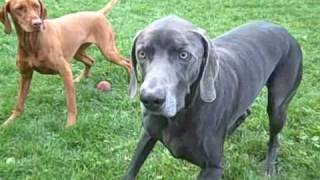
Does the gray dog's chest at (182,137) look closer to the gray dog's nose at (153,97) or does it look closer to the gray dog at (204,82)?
the gray dog at (204,82)

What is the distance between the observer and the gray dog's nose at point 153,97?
8.64ft

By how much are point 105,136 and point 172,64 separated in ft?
6.45

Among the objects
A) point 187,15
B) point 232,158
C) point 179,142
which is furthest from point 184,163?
point 187,15

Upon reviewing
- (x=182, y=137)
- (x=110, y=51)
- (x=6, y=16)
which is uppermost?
(x=182, y=137)

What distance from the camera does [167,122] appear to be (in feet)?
10.4

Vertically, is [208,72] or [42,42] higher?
[208,72]

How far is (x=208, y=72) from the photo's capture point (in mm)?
2967

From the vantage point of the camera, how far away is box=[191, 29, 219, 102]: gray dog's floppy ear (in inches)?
116

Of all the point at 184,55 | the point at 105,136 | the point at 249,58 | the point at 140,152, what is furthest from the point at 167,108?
the point at 105,136

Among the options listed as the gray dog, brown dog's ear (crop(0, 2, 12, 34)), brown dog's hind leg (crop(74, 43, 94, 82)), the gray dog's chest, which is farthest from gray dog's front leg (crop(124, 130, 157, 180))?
brown dog's hind leg (crop(74, 43, 94, 82))

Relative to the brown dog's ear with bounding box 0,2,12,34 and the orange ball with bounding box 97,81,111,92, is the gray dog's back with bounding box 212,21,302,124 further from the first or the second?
the orange ball with bounding box 97,81,111,92

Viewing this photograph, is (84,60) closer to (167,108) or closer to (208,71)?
(208,71)

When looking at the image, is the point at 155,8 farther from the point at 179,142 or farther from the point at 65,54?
the point at 179,142

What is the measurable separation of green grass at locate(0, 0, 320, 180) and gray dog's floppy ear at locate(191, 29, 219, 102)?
1094 millimetres
